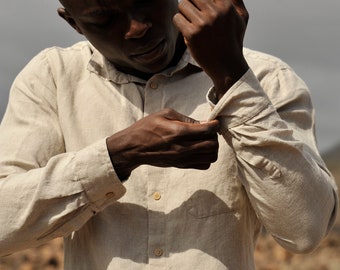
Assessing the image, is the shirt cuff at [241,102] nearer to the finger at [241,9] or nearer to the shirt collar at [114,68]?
the finger at [241,9]

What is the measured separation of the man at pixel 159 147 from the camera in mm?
2490

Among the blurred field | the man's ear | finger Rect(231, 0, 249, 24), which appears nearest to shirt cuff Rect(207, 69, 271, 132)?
finger Rect(231, 0, 249, 24)

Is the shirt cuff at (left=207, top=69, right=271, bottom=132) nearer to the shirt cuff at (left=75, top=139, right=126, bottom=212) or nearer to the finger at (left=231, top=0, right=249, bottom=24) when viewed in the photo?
the finger at (left=231, top=0, right=249, bottom=24)

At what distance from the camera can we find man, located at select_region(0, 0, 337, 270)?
98.0 inches

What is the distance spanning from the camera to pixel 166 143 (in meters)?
2.49

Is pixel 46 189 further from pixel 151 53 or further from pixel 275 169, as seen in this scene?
pixel 275 169

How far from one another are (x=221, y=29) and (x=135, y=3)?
0.32m

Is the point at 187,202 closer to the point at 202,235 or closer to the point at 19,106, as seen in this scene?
the point at 202,235

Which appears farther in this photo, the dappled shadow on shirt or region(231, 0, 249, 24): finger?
the dappled shadow on shirt

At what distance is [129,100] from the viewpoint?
2.87 metres

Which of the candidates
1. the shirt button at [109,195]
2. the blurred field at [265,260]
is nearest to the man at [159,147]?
the shirt button at [109,195]

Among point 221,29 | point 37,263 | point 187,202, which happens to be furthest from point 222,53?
point 37,263

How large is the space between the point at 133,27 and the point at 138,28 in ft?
0.05

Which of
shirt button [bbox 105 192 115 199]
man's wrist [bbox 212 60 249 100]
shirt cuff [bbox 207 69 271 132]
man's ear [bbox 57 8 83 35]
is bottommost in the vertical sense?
shirt button [bbox 105 192 115 199]
